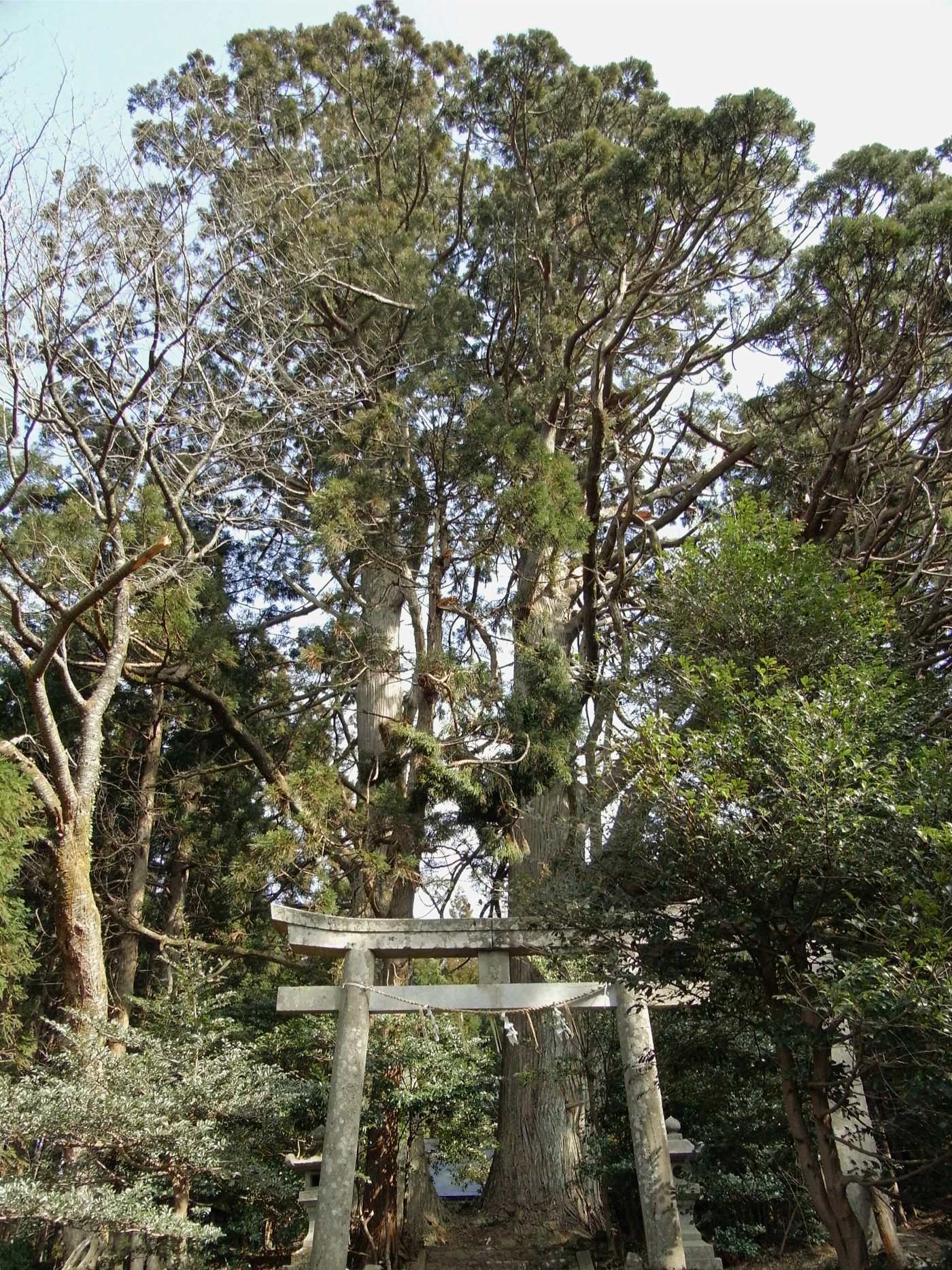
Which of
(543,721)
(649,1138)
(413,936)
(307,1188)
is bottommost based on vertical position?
(307,1188)

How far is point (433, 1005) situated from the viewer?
502cm

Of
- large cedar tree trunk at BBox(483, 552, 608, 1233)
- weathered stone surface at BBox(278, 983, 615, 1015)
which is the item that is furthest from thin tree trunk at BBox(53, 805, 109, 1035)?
large cedar tree trunk at BBox(483, 552, 608, 1233)

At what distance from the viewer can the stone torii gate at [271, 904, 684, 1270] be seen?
4516 millimetres

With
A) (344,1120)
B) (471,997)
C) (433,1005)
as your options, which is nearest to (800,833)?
(471,997)

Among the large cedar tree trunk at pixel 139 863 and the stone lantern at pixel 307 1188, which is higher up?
the large cedar tree trunk at pixel 139 863

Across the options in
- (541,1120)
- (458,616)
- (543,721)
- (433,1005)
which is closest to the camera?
(433,1005)

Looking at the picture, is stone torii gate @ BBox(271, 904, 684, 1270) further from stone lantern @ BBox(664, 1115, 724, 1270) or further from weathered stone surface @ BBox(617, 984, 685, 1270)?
stone lantern @ BBox(664, 1115, 724, 1270)

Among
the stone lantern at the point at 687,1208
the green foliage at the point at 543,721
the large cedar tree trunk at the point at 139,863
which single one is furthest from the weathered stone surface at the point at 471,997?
the large cedar tree trunk at the point at 139,863

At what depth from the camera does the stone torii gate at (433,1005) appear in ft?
14.8

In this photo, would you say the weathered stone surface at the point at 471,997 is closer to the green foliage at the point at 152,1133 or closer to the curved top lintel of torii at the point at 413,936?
the curved top lintel of torii at the point at 413,936

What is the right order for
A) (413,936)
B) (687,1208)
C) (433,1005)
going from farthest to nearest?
(413,936), (433,1005), (687,1208)

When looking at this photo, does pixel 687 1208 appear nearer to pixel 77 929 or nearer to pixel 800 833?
pixel 800 833

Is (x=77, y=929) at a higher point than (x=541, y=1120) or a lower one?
higher

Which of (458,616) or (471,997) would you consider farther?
(458,616)
